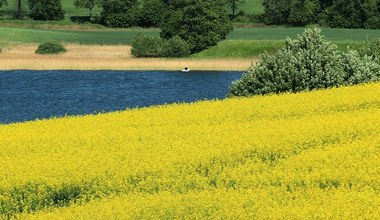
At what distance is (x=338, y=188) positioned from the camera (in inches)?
747

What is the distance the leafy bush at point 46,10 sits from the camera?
140000 millimetres

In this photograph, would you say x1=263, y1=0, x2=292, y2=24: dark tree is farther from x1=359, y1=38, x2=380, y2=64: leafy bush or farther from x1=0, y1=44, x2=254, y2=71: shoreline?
x1=359, y1=38, x2=380, y2=64: leafy bush

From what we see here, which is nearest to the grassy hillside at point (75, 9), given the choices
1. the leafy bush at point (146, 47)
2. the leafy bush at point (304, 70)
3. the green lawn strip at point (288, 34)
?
the green lawn strip at point (288, 34)

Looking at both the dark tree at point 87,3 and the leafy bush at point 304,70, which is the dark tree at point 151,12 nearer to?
the dark tree at point 87,3

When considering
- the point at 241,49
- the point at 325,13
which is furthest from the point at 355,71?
the point at 325,13

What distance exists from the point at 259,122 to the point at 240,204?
Answer: 1000 centimetres

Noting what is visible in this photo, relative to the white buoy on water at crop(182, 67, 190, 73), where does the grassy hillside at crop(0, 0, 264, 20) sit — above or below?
above

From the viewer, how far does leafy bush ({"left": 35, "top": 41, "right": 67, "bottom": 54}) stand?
98488mm

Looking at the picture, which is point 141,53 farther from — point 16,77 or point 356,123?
point 356,123

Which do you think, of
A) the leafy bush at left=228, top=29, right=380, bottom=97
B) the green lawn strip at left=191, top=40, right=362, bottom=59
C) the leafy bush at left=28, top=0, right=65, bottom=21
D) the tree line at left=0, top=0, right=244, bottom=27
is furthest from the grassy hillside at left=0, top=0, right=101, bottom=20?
the leafy bush at left=228, top=29, right=380, bottom=97

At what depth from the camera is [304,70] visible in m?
37.2

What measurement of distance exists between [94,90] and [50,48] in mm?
31263

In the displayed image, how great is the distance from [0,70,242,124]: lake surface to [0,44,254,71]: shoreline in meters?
1.62

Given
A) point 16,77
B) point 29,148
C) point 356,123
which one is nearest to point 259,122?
point 356,123
